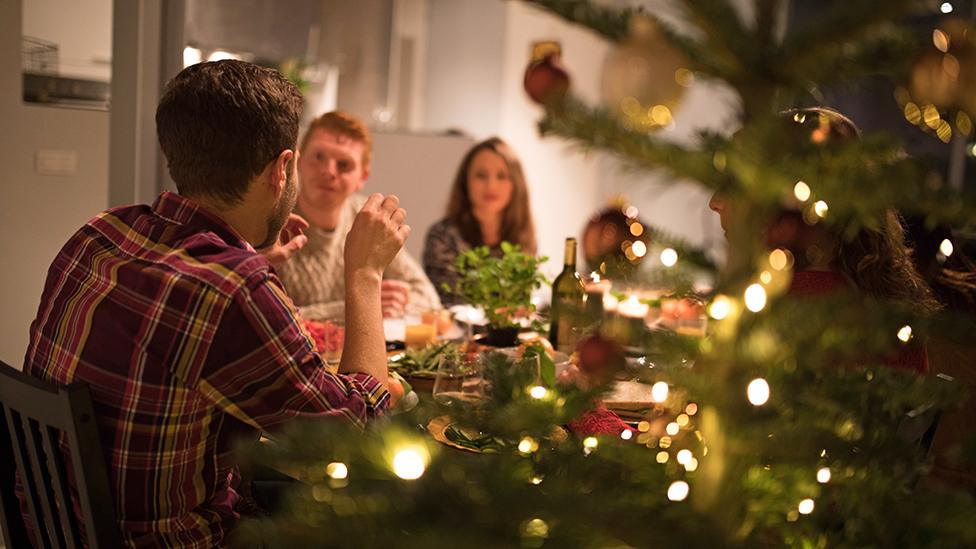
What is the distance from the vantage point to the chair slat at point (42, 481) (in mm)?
1235

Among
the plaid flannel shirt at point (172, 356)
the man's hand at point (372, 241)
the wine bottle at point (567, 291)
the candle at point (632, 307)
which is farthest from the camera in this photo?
the candle at point (632, 307)

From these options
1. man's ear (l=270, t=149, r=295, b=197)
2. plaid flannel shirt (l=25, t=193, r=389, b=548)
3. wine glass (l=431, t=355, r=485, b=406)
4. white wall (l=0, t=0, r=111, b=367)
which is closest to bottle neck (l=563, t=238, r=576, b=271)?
wine glass (l=431, t=355, r=485, b=406)

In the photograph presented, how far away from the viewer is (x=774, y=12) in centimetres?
53

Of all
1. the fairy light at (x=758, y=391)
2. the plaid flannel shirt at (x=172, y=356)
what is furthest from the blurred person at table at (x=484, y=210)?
the fairy light at (x=758, y=391)

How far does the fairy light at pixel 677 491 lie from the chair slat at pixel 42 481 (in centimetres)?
92

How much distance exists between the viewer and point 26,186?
3262mm

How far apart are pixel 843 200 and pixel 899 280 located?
132cm

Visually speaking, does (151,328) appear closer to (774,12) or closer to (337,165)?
(774,12)

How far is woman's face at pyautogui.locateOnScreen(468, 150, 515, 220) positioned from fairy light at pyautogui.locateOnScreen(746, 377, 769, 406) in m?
3.12

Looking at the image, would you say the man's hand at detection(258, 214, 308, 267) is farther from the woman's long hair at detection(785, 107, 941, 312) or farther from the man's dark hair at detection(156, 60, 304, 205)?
the woman's long hair at detection(785, 107, 941, 312)

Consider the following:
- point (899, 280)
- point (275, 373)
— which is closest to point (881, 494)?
point (275, 373)

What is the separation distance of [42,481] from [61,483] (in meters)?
0.07

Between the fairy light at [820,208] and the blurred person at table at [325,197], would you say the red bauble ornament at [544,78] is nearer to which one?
the fairy light at [820,208]

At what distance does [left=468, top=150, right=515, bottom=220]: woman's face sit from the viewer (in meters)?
3.66
